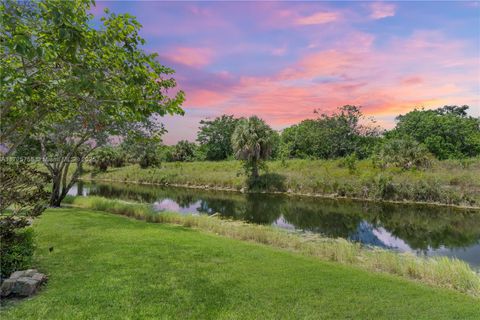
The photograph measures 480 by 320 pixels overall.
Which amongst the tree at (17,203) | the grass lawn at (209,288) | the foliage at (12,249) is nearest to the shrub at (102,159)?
the grass lawn at (209,288)

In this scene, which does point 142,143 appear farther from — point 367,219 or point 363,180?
point 363,180

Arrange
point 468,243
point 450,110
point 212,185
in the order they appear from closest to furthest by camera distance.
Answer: point 468,243, point 212,185, point 450,110

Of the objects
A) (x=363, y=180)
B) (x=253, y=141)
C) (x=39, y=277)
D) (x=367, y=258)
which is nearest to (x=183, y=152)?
(x=253, y=141)

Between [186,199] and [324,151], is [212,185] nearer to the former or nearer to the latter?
[186,199]

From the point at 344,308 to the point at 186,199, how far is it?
93.1ft

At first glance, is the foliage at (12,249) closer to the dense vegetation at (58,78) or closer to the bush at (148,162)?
the dense vegetation at (58,78)

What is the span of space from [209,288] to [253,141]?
29.9 meters

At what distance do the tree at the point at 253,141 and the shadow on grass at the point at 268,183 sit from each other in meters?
2.40

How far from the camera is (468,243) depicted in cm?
1648

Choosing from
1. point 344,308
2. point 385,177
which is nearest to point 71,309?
point 344,308

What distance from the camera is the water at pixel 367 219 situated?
16578 mm

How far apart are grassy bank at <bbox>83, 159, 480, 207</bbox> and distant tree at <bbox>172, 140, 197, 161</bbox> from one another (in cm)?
1657

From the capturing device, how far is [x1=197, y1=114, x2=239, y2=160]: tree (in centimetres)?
6962

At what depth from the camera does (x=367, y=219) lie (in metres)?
22.8
